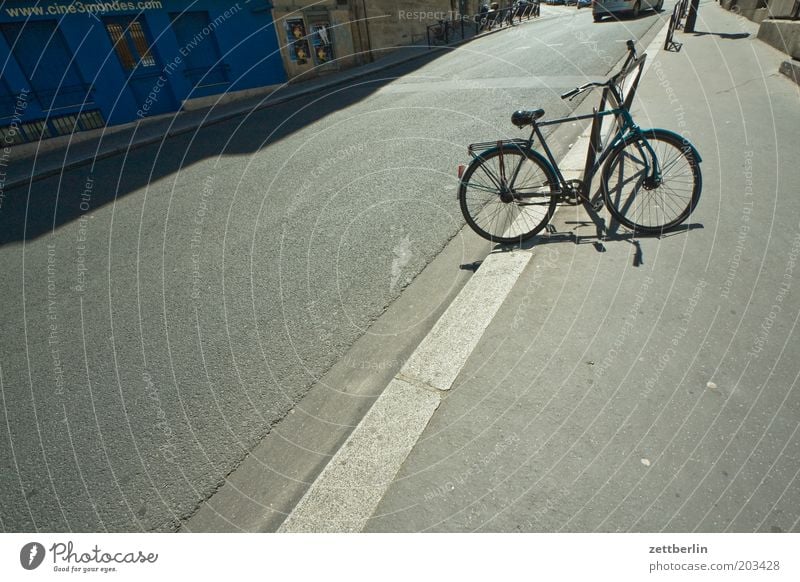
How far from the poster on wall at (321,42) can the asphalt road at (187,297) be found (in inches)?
467

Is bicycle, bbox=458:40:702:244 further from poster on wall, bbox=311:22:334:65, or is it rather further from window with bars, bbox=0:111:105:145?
poster on wall, bbox=311:22:334:65

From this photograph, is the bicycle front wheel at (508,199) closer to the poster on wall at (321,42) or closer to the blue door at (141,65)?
the blue door at (141,65)

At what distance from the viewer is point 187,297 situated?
368 cm

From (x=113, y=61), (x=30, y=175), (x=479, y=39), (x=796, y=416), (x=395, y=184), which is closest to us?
(x=796, y=416)

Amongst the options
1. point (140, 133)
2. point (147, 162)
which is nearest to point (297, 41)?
point (140, 133)

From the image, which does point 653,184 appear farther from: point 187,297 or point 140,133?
point 140,133

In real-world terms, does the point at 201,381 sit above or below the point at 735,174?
below

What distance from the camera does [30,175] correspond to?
28.2 feet

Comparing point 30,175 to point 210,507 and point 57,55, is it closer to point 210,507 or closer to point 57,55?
point 57,55

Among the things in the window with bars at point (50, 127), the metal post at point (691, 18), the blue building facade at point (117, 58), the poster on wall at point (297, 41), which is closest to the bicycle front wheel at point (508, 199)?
the window with bars at point (50, 127)

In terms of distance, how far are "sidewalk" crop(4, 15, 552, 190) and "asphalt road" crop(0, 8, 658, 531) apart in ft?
4.18

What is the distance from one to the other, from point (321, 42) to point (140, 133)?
977cm

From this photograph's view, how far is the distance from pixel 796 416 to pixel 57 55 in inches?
652

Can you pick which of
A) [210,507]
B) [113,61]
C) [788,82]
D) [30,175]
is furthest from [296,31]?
[210,507]
